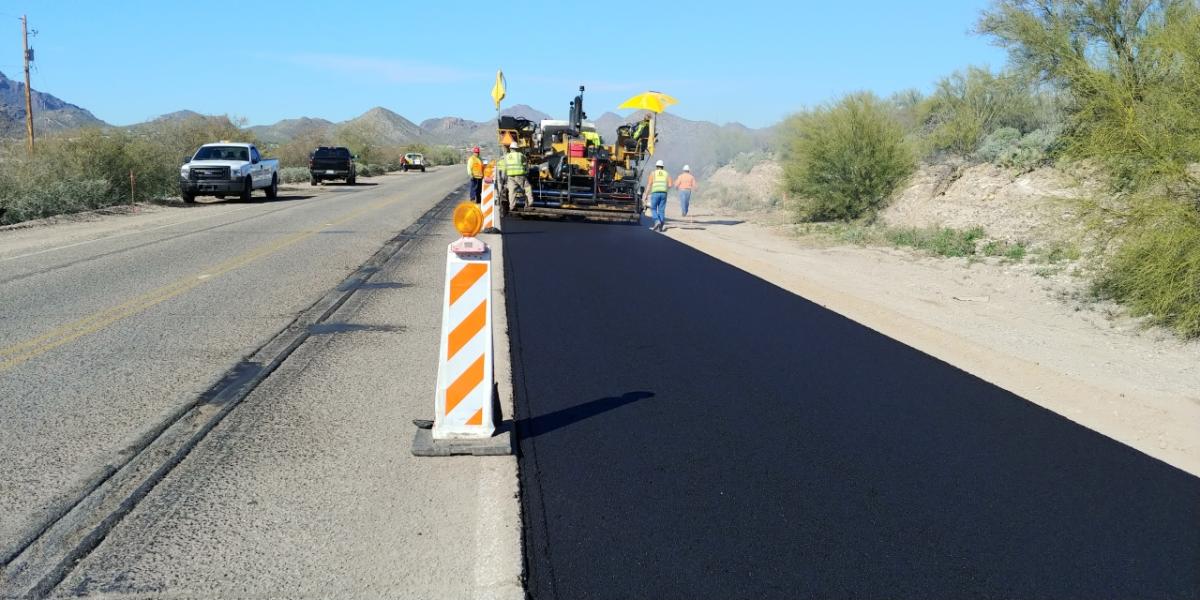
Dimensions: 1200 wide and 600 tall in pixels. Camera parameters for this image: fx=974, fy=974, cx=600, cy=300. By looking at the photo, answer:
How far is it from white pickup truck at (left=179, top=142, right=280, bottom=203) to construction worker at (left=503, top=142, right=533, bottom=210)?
9.75m

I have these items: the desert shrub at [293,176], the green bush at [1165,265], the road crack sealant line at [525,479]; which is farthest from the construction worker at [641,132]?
the desert shrub at [293,176]

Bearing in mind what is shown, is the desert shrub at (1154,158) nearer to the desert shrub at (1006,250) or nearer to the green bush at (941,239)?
the desert shrub at (1006,250)

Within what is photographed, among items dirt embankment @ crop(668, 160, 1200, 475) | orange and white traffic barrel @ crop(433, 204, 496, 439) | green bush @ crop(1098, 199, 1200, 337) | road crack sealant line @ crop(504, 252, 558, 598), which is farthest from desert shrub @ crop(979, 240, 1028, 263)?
orange and white traffic barrel @ crop(433, 204, 496, 439)

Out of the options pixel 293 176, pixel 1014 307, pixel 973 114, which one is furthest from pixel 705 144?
pixel 1014 307

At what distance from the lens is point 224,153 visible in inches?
1222

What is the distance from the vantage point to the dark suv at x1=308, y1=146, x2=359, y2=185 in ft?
155

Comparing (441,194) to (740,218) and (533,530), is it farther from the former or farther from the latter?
(533,530)

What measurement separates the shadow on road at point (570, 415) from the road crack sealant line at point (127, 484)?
197 cm

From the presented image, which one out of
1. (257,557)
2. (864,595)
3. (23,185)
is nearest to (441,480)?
(257,557)

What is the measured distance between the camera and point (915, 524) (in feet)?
16.1

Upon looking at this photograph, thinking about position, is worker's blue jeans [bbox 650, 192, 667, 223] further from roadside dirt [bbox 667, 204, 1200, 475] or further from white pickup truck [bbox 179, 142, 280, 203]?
white pickup truck [bbox 179, 142, 280, 203]

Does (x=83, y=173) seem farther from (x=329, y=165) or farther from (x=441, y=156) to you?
(x=441, y=156)

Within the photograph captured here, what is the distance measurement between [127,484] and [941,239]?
1852 centimetres

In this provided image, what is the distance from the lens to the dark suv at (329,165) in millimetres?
47219
